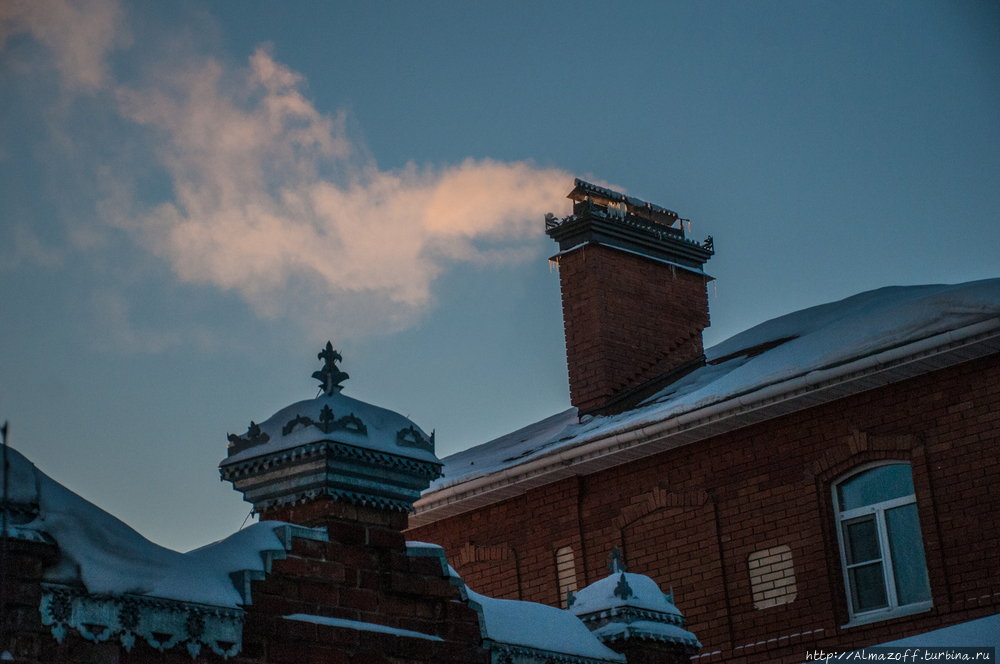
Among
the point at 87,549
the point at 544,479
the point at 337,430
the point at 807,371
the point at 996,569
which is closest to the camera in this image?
the point at 87,549

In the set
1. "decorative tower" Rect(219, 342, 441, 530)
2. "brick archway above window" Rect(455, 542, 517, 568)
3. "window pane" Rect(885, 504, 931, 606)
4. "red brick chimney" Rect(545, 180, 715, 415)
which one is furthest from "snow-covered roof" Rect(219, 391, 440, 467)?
"red brick chimney" Rect(545, 180, 715, 415)

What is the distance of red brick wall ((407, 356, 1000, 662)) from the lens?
13070 millimetres

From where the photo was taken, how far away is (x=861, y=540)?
13969 millimetres

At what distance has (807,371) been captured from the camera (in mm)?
13602

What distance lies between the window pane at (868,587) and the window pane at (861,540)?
94 millimetres

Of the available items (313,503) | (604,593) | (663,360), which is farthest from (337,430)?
(663,360)

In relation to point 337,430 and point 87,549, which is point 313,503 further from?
point 87,549

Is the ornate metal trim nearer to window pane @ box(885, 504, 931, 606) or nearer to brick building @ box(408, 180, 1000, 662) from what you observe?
brick building @ box(408, 180, 1000, 662)

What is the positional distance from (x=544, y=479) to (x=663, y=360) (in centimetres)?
322

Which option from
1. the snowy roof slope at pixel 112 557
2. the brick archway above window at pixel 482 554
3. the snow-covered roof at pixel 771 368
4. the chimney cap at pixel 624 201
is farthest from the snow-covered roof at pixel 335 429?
the chimney cap at pixel 624 201

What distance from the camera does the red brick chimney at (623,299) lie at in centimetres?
1756

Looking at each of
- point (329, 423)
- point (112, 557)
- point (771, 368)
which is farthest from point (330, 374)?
point (771, 368)

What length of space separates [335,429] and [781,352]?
8511 mm

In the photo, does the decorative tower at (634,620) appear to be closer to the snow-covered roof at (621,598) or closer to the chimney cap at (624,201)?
the snow-covered roof at (621,598)
